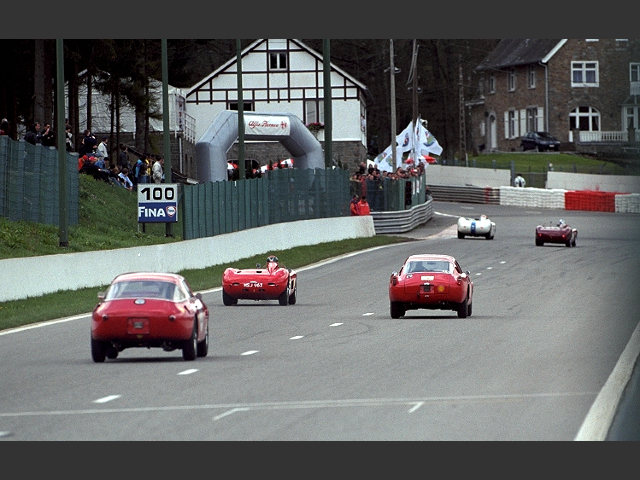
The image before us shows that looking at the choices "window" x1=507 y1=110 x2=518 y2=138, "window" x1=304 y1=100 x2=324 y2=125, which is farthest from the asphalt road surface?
"window" x1=507 y1=110 x2=518 y2=138

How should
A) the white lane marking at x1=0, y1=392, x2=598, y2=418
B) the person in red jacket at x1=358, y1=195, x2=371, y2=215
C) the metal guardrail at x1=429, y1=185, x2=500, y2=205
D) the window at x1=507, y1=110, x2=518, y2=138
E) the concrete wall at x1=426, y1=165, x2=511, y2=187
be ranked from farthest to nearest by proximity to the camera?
the window at x1=507, y1=110, x2=518, y2=138, the concrete wall at x1=426, y1=165, x2=511, y2=187, the metal guardrail at x1=429, y1=185, x2=500, y2=205, the person in red jacket at x1=358, y1=195, x2=371, y2=215, the white lane marking at x1=0, y1=392, x2=598, y2=418

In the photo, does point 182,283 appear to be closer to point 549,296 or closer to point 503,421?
point 503,421

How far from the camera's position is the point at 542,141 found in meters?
94.1

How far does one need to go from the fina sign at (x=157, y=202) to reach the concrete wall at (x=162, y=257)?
101 cm

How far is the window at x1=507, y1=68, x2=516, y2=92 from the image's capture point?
96.0m

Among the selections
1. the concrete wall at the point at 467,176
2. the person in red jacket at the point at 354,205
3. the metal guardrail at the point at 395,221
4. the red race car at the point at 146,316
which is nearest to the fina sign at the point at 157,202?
the person in red jacket at the point at 354,205

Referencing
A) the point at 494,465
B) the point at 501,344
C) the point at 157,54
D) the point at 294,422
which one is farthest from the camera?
the point at 157,54

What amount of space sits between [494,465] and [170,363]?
29.3 ft

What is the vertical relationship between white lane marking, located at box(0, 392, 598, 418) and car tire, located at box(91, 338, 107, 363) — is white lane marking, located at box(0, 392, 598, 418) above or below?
A: below

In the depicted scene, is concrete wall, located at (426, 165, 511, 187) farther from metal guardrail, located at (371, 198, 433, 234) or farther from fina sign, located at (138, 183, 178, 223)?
fina sign, located at (138, 183, 178, 223)

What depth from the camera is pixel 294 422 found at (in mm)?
13305

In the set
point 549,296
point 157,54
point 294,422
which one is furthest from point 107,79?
point 294,422

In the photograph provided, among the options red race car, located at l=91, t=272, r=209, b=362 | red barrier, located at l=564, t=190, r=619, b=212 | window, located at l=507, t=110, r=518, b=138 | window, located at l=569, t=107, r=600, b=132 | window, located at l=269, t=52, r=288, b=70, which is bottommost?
red race car, located at l=91, t=272, r=209, b=362

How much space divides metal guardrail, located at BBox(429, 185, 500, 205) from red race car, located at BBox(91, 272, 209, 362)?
225 feet
